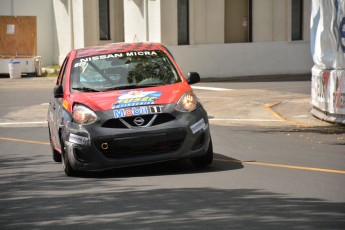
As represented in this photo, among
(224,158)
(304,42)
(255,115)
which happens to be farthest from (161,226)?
(304,42)

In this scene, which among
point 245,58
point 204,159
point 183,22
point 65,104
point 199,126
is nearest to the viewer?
point 199,126

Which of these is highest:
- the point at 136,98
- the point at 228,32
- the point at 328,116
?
the point at 228,32

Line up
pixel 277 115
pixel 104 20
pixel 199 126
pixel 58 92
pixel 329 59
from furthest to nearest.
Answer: pixel 104 20 < pixel 277 115 < pixel 329 59 < pixel 58 92 < pixel 199 126

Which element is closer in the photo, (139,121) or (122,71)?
(139,121)

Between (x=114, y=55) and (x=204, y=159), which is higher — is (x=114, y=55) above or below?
above

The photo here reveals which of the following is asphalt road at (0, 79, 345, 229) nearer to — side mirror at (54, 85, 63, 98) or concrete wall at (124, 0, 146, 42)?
side mirror at (54, 85, 63, 98)

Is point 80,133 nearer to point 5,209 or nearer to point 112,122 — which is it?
point 112,122

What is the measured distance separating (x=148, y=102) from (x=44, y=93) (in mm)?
18065

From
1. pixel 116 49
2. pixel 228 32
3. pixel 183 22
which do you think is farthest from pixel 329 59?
pixel 228 32

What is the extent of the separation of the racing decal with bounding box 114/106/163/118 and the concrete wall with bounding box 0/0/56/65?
99.5ft

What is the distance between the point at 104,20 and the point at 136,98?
27.7 m

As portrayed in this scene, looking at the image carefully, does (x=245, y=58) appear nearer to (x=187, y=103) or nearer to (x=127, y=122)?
(x=187, y=103)

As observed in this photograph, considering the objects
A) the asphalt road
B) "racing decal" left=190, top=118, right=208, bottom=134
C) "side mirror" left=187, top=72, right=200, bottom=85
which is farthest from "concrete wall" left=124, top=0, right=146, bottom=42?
"racing decal" left=190, top=118, right=208, bottom=134

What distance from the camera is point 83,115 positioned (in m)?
11.2
